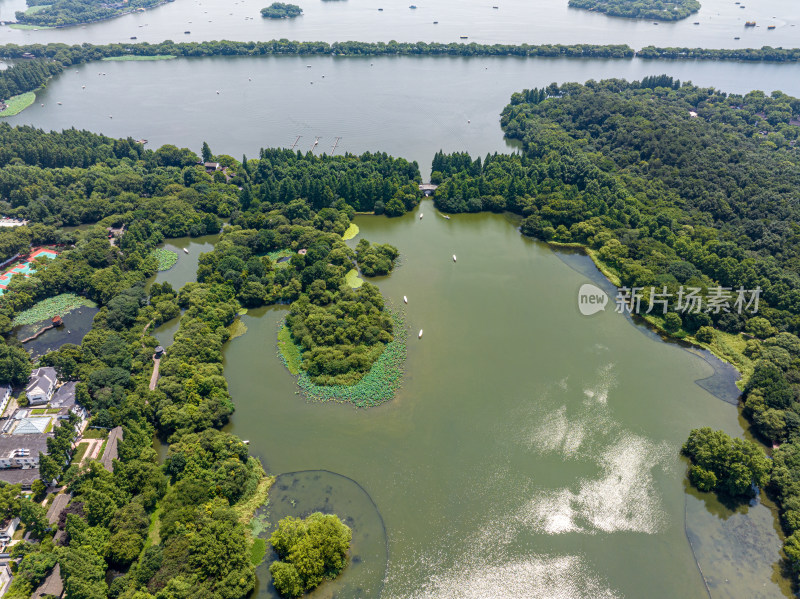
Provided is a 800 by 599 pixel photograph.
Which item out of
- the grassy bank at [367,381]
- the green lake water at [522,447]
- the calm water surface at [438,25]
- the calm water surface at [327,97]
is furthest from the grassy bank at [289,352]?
the calm water surface at [438,25]

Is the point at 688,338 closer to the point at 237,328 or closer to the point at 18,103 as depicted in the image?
the point at 237,328

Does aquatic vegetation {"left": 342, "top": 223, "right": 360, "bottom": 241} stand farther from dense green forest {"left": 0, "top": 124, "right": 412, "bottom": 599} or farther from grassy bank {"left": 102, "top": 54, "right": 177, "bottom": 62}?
grassy bank {"left": 102, "top": 54, "right": 177, "bottom": 62}

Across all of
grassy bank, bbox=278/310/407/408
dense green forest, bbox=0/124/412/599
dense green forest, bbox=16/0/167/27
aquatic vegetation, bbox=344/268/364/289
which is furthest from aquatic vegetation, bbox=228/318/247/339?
dense green forest, bbox=16/0/167/27

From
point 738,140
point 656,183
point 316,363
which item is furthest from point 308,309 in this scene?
point 738,140

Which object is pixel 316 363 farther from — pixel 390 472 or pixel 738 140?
pixel 738 140

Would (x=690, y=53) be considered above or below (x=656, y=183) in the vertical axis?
above

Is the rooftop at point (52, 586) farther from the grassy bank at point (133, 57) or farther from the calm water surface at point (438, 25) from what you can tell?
the calm water surface at point (438, 25)
